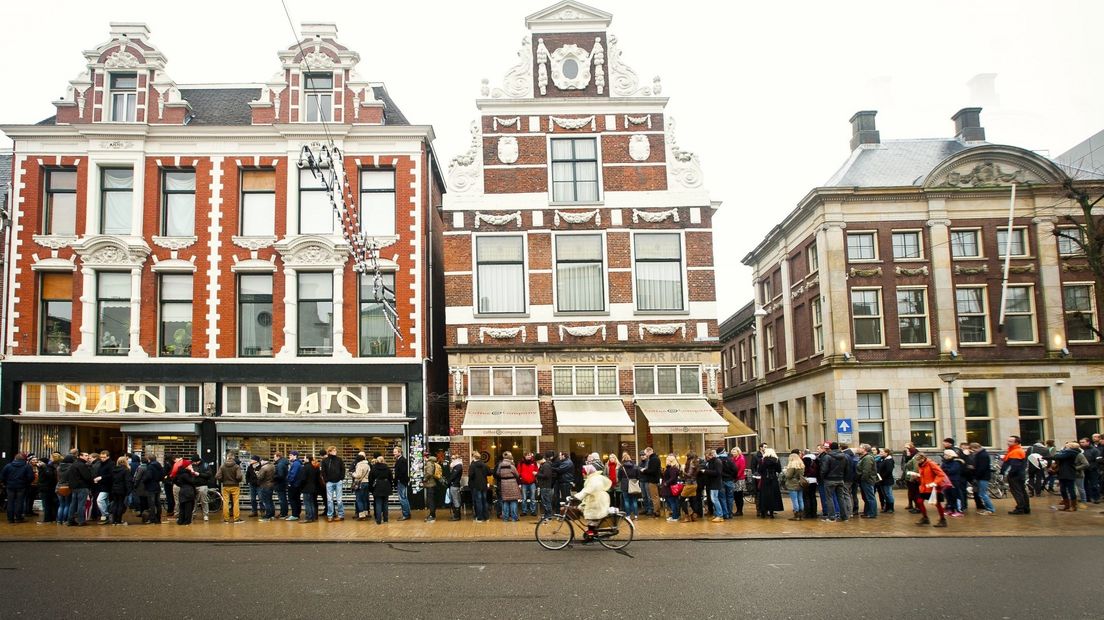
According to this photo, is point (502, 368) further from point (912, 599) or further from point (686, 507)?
point (912, 599)

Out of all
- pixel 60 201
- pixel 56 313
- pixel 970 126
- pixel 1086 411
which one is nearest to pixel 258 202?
pixel 60 201

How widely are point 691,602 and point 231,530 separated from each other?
11.9m

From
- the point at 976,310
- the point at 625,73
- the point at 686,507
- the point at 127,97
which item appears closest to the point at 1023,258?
the point at 976,310

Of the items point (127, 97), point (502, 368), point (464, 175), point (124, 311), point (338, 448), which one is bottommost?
point (338, 448)

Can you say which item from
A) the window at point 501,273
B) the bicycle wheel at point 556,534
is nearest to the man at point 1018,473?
the bicycle wheel at point 556,534

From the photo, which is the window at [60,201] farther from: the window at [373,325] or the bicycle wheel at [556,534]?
the bicycle wheel at [556,534]

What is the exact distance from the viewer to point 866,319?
33656 millimetres

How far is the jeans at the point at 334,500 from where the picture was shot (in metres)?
21.4

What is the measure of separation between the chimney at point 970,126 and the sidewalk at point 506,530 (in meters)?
20.4

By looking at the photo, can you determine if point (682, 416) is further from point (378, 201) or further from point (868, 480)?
point (378, 201)

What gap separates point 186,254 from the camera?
26.1 metres

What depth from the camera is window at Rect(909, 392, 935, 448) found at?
3306 cm

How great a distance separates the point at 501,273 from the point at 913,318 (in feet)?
52.7

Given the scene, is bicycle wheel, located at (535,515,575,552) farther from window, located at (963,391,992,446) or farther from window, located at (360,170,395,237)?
window, located at (963,391,992,446)
